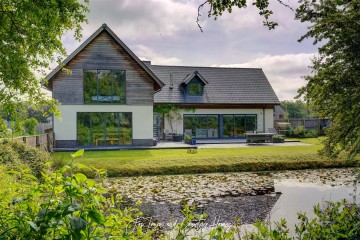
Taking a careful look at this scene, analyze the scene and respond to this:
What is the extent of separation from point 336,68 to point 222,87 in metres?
23.6

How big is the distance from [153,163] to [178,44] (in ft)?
16.9

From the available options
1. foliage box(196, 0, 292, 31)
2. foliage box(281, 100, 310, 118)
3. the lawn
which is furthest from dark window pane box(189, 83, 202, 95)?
foliage box(281, 100, 310, 118)

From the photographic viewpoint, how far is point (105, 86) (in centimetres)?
2233

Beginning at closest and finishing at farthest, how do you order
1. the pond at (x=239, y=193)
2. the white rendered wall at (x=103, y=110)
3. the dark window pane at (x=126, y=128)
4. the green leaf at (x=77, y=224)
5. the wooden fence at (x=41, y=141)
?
the green leaf at (x=77, y=224), the pond at (x=239, y=193), the wooden fence at (x=41, y=141), the white rendered wall at (x=103, y=110), the dark window pane at (x=126, y=128)

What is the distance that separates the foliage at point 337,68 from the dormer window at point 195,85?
827 inches

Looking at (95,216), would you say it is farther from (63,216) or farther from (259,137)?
(259,137)

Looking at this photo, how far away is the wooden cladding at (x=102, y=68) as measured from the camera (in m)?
21.6

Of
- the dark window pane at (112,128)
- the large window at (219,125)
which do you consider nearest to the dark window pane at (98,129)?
the dark window pane at (112,128)

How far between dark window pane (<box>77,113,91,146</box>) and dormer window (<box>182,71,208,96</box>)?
10.1 metres

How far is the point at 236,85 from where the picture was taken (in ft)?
103

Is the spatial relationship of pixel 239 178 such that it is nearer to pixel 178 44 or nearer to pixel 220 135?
pixel 178 44

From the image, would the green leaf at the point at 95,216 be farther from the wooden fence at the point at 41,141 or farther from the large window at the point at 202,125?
the large window at the point at 202,125

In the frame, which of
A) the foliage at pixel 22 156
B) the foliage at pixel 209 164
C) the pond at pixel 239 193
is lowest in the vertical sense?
the pond at pixel 239 193

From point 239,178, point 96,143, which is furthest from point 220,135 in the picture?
point 239,178
